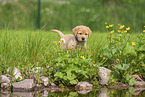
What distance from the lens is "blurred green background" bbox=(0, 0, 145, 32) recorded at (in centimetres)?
1291

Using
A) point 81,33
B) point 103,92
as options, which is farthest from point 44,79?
point 81,33

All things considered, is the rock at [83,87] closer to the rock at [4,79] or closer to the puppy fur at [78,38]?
the puppy fur at [78,38]

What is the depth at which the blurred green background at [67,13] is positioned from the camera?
12914 millimetres

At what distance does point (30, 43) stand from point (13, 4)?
9312 mm

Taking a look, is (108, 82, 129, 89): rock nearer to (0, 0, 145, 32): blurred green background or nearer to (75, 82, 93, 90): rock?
(75, 82, 93, 90): rock

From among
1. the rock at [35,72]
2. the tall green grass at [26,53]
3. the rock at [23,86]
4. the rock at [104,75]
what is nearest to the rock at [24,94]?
the rock at [23,86]

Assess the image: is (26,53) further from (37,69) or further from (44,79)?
(44,79)

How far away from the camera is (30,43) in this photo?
502 cm

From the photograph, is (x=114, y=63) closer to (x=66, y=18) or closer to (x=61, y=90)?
(x=61, y=90)

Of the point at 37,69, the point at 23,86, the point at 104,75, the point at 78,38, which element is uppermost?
the point at 78,38

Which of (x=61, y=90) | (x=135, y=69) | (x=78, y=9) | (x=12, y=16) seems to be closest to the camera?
(x=61, y=90)

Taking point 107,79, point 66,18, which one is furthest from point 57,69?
point 66,18

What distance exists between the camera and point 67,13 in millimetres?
13430

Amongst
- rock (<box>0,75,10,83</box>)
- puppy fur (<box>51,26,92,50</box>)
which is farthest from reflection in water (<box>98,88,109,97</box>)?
rock (<box>0,75,10,83</box>)
